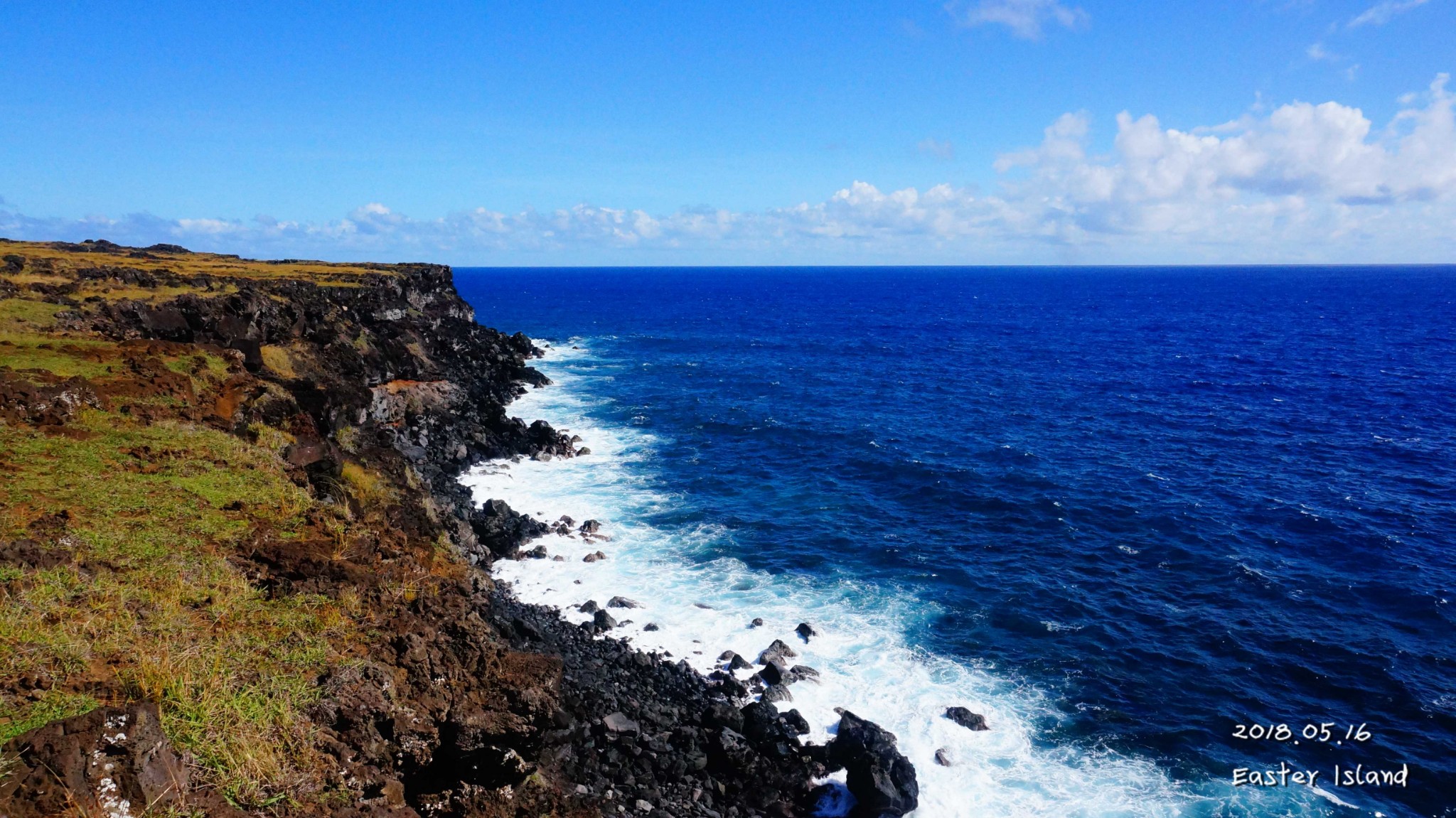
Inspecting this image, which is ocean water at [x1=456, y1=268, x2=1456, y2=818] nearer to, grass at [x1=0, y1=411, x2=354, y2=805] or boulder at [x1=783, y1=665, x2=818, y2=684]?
boulder at [x1=783, y1=665, x2=818, y2=684]

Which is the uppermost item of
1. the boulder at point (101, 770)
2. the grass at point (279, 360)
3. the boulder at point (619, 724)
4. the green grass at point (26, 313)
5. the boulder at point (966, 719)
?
the green grass at point (26, 313)

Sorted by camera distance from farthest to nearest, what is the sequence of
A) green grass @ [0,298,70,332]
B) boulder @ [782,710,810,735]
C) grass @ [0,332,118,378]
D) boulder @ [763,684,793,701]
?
green grass @ [0,298,70,332] < grass @ [0,332,118,378] < boulder @ [763,684,793,701] < boulder @ [782,710,810,735]

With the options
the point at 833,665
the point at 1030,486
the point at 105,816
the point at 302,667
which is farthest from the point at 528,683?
the point at 1030,486

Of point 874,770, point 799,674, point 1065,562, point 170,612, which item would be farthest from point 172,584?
point 1065,562

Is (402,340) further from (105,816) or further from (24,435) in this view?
(105,816)

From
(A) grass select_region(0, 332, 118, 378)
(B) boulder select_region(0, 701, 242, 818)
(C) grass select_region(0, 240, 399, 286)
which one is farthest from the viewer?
(C) grass select_region(0, 240, 399, 286)

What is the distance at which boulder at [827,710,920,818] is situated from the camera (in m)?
20.6

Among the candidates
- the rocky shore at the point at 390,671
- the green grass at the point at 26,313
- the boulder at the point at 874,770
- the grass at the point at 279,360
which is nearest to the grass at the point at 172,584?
the rocky shore at the point at 390,671

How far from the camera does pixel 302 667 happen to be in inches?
531

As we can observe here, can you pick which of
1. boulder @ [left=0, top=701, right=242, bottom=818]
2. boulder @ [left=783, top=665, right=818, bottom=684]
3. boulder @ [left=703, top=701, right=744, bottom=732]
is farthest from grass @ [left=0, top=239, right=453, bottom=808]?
boulder @ [left=783, top=665, right=818, bottom=684]

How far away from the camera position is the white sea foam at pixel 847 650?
22.0 meters

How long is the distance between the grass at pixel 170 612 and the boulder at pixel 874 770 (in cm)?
1476

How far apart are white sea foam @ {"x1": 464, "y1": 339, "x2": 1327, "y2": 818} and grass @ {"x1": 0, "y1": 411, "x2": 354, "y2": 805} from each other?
15.8m

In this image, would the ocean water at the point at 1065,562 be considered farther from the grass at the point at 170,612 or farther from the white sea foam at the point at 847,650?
the grass at the point at 170,612
